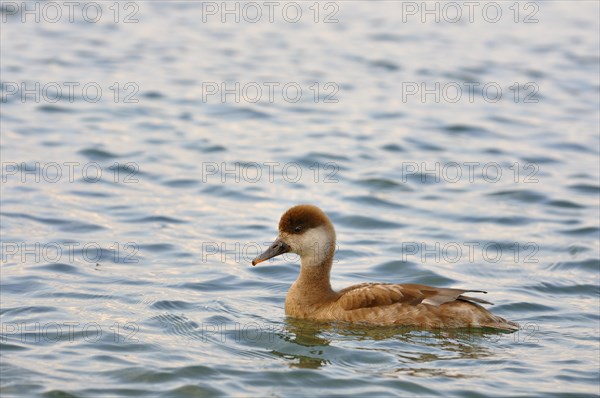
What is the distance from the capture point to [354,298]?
9984 mm

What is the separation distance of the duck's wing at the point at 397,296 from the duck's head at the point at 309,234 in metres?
0.60

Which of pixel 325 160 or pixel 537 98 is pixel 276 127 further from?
pixel 537 98

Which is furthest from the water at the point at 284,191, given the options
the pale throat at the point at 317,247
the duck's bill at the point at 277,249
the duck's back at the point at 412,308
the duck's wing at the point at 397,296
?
the pale throat at the point at 317,247

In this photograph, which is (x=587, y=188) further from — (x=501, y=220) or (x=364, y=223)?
(x=364, y=223)

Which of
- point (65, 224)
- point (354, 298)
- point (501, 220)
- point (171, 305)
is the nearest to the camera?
point (354, 298)

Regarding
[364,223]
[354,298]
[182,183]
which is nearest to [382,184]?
[364,223]

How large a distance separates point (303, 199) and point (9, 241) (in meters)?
4.20

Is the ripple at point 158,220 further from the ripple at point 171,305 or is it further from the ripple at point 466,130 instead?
the ripple at point 466,130

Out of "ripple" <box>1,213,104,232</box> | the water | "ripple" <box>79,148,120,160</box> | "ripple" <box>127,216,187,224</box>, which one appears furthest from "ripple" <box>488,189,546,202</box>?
"ripple" <box>1,213,104,232</box>

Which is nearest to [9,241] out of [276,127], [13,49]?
[276,127]

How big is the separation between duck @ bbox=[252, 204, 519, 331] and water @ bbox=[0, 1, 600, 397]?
0.49 feet

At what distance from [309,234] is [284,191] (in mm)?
4626

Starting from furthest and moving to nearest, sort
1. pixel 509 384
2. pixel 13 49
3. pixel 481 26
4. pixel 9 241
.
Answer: pixel 481 26 < pixel 13 49 < pixel 9 241 < pixel 509 384

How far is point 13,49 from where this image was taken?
854 inches
